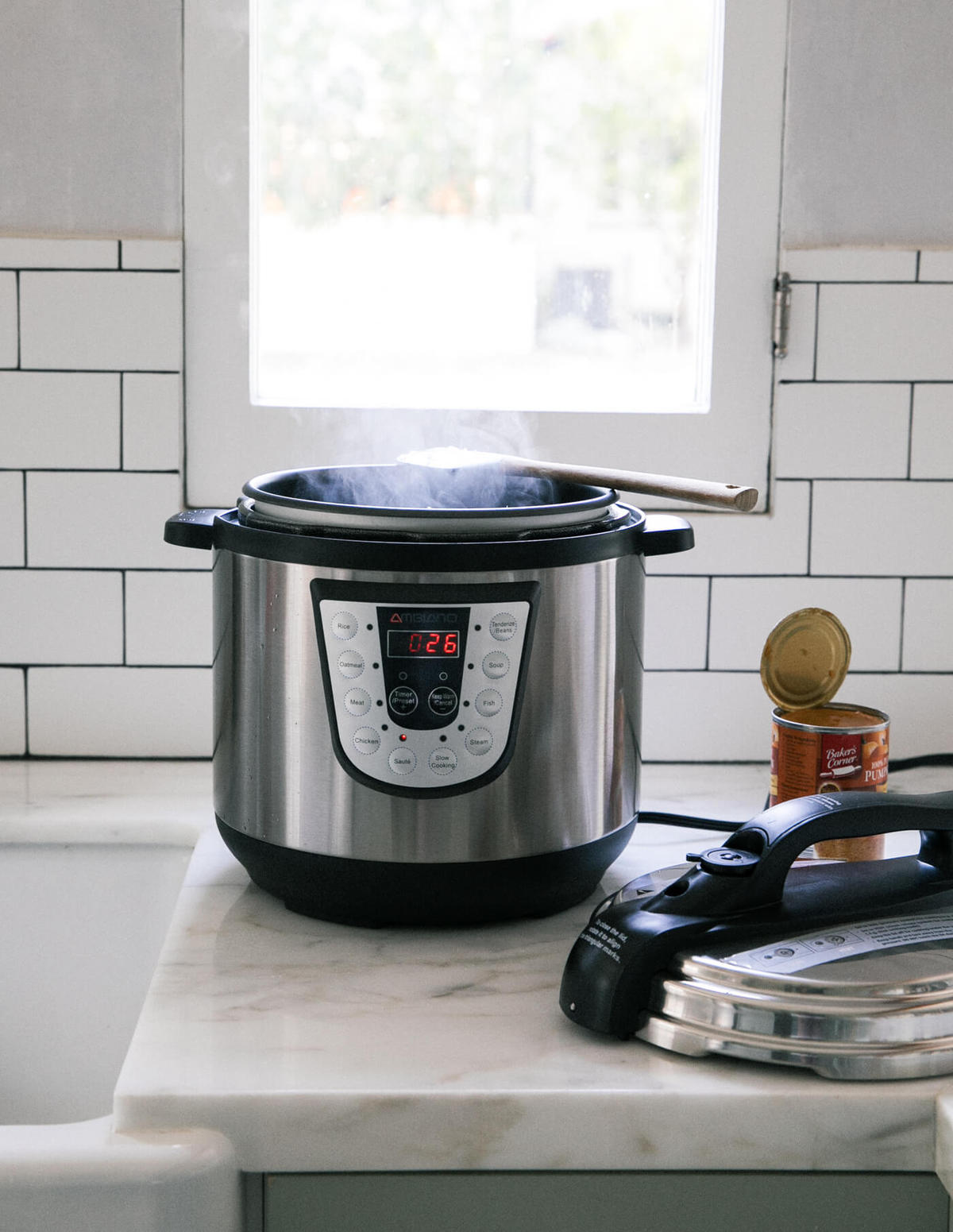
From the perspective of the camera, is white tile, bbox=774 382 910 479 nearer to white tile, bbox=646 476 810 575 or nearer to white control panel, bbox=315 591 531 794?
white tile, bbox=646 476 810 575

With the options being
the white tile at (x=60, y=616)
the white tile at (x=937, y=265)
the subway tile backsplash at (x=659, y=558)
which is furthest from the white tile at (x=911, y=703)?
the white tile at (x=60, y=616)

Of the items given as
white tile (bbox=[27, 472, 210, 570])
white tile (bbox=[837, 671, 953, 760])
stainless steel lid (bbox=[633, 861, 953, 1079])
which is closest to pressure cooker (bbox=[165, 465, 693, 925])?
stainless steel lid (bbox=[633, 861, 953, 1079])

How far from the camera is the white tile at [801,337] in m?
1.27

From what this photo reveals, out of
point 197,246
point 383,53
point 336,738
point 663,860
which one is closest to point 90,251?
point 197,246

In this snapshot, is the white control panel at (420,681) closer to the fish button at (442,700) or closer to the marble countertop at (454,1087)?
the fish button at (442,700)

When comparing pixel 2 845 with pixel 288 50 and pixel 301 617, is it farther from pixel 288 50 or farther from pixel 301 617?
pixel 288 50

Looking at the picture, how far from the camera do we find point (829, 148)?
4.12ft

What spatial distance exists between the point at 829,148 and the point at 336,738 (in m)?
0.76

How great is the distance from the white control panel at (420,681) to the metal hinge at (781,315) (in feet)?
1.81

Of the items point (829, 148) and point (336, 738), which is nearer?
point (336, 738)

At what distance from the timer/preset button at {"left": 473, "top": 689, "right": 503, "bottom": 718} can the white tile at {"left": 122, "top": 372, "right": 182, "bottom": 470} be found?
1.79 ft

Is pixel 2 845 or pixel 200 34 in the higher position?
pixel 200 34

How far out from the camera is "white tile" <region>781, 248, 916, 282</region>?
1.26 meters

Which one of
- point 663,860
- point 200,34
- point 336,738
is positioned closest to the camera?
point 336,738
